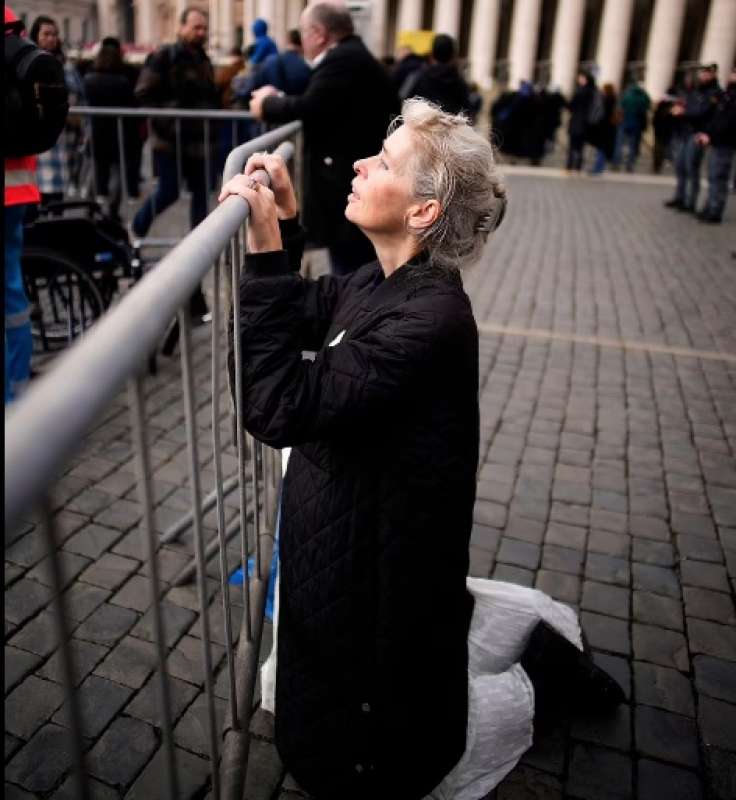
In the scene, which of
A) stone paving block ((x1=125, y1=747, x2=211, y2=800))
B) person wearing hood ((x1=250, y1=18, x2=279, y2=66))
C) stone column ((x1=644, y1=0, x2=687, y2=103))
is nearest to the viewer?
stone paving block ((x1=125, y1=747, x2=211, y2=800))

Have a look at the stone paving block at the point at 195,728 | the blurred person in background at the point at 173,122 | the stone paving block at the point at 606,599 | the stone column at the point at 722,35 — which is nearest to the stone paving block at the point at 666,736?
the stone paving block at the point at 606,599

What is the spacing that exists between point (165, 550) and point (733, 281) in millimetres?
6998

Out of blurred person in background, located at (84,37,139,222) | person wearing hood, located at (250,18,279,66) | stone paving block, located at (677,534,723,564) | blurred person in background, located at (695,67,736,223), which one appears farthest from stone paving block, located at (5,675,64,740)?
blurred person in background, located at (695,67,736,223)

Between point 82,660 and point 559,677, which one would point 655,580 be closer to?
point 559,677

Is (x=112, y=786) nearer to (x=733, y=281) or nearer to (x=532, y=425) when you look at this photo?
(x=532, y=425)

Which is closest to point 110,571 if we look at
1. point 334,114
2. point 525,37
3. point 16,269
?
point 16,269

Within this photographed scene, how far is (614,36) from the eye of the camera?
4069 centimetres

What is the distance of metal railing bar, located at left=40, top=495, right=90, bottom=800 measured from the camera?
0.71 meters

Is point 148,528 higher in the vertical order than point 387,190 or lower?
lower

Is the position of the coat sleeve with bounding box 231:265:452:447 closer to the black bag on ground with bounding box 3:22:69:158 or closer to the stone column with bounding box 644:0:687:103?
the black bag on ground with bounding box 3:22:69:158

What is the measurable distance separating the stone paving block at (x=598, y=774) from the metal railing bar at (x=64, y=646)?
1751 millimetres

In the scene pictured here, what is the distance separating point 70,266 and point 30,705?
3.04 m

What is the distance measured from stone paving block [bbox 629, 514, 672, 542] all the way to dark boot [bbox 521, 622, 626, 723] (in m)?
1.18

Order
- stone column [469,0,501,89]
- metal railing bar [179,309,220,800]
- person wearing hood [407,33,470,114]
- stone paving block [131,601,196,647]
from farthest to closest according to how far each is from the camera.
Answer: stone column [469,0,501,89] < person wearing hood [407,33,470,114] < stone paving block [131,601,196,647] < metal railing bar [179,309,220,800]
